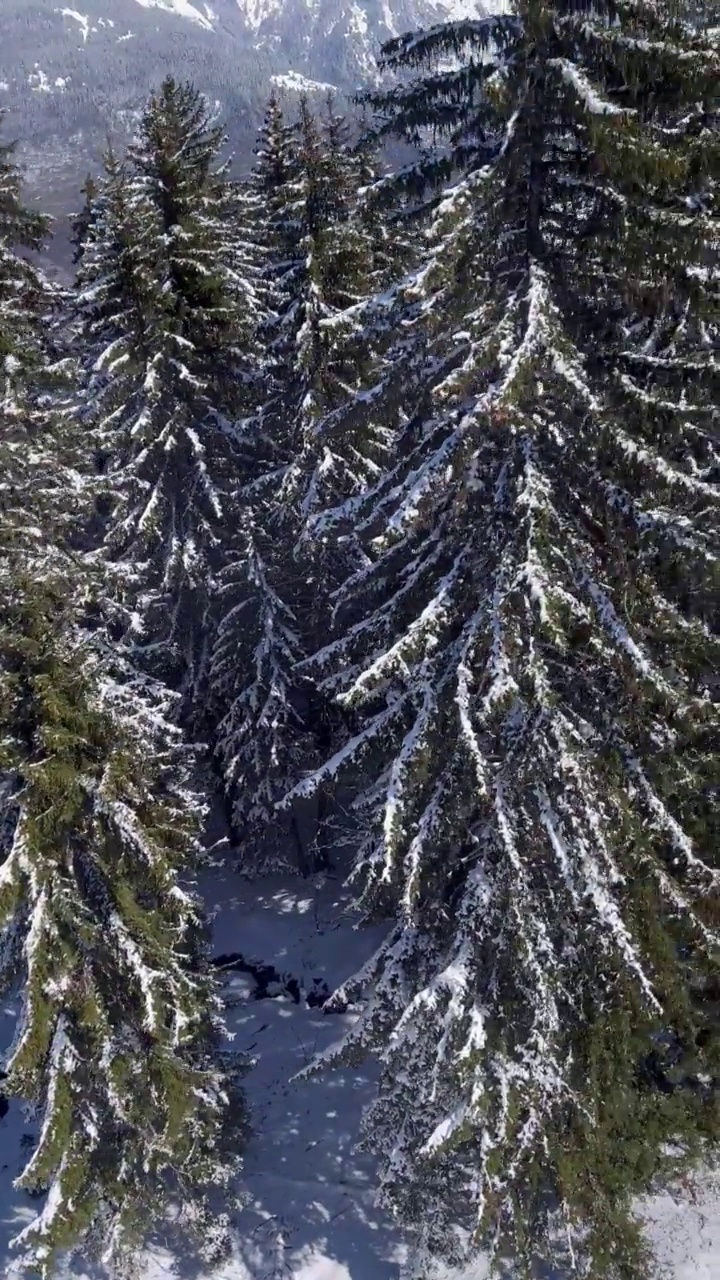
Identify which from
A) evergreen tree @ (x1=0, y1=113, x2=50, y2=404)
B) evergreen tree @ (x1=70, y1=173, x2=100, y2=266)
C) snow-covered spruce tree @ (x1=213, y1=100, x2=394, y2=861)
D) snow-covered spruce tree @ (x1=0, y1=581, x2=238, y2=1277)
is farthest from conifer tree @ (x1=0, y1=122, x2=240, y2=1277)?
evergreen tree @ (x1=70, y1=173, x2=100, y2=266)

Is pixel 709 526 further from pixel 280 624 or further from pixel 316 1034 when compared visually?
pixel 316 1034

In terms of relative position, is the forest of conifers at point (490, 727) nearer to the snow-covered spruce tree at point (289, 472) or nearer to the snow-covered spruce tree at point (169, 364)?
the snow-covered spruce tree at point (169, 364)

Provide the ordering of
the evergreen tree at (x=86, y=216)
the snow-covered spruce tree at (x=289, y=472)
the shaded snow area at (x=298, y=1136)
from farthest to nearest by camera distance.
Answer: the evergreen tree at (x=86, y=216) < the snow-covered spruce tree at (x=289, y=472) < the shaded snow area at (x=298, y=1136)

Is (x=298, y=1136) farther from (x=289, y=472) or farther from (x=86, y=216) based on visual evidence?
(x=86, y=216)

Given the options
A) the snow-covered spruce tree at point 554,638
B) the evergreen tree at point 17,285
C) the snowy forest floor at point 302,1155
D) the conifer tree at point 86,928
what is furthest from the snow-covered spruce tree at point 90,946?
the evergreen tree at point 17,285

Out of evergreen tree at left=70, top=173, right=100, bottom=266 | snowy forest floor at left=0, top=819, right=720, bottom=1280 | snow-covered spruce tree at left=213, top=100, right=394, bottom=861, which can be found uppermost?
evergreen tree at left=70, top=173, right=100, bottom=266

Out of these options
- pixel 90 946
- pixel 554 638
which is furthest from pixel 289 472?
pixel 554 638

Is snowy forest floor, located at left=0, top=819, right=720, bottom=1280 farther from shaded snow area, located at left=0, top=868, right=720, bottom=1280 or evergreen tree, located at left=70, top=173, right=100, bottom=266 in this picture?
evergreen tree, located at left=70, top=173, right=100, bottom=266
